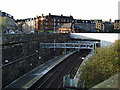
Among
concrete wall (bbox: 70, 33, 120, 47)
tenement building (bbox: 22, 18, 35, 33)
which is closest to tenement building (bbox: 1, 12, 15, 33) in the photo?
tenement building (bbox: 22, 18, 35, 33)

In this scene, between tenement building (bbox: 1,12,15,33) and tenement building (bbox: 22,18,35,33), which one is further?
tenement building (bbox: 22,18,35,33)

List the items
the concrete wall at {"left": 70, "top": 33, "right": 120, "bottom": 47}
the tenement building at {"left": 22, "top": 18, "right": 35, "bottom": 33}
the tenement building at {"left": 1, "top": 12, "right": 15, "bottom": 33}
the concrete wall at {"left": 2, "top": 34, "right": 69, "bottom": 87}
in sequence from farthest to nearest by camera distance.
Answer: the tenement building at {"left": 22, "top": 18, "right": 35, "bottom": 33} < the tenement building at {"left": 1, "top": 12, "right": 15, "bottom": 33} < the concrete wall at {"left": 70, "top": 33, "right": 120, "bottom": 47} < the concrete wall at {"left": 2, "top": 34, "right": 69, "bottom": 87}

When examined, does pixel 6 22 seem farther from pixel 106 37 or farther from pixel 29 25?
pixel 106 37

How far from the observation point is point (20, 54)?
29688 mm

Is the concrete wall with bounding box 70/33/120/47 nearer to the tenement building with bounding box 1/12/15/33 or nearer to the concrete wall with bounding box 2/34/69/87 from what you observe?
the concrete wall with bounding box 2/34/69/87

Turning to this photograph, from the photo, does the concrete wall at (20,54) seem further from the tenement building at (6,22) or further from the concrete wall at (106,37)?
the concrete wall at (106,37)

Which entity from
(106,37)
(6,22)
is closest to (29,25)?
(6,22)


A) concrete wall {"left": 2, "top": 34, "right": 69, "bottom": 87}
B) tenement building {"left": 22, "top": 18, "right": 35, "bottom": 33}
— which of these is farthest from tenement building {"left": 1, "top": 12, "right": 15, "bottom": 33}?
concrete wall {"left": 2, "top": 34, "right": 69, "bottom": 87}

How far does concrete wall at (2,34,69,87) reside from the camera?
2503 centimetres

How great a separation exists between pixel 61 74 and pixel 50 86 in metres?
6.70

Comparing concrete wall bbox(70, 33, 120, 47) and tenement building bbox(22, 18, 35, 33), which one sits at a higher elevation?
tenement building bbox(22, 18, 35, 33)

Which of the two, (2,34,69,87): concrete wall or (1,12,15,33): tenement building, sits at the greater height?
(1,12,15,33): tenement building

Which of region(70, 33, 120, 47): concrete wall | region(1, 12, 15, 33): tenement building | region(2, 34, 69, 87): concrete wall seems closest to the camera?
region(2, 34, 69, 87): concrete wall

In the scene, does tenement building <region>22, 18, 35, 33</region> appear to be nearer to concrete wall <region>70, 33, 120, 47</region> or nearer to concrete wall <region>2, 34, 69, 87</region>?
concrete wall <region>70, 33, 120, 47</region>
